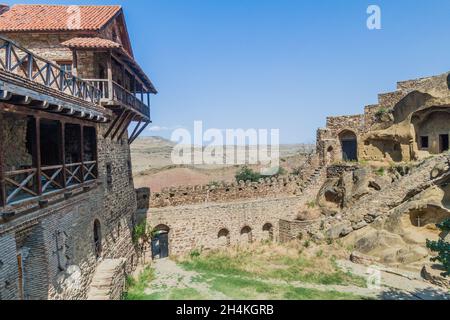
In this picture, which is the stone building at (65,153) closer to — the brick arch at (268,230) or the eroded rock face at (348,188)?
the brick arch at (268,230)

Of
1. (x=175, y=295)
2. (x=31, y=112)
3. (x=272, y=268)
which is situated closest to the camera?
(x=31, y=112)

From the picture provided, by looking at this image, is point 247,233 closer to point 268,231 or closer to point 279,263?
point 268,231

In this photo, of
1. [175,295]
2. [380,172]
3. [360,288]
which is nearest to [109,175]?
[175,295]

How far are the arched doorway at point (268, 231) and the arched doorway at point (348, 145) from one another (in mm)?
10095

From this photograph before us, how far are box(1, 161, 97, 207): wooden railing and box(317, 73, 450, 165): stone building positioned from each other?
20224 millimetres

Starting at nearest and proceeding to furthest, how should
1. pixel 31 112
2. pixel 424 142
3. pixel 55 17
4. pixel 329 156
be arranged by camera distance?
pixel 31 112, pixel 55 17, pixel 424 142, pixel 329 156

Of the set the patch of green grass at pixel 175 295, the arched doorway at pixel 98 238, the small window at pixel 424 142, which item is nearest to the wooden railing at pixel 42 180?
the arched doorway at pixel 98 238

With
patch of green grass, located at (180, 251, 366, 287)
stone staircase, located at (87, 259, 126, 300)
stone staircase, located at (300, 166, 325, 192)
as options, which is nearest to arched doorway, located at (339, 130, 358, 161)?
stone staircase, located at (300, 166, 325, 192)

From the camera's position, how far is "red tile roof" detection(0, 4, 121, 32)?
13.7 metres

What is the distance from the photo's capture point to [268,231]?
22391 mm

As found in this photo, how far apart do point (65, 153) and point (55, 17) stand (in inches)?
258

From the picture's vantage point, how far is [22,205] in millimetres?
7004

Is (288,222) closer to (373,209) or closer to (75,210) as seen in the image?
(373,209)

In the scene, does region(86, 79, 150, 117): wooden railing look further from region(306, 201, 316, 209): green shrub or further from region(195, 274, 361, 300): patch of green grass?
region(306, 201, 316, 209): green shrub
